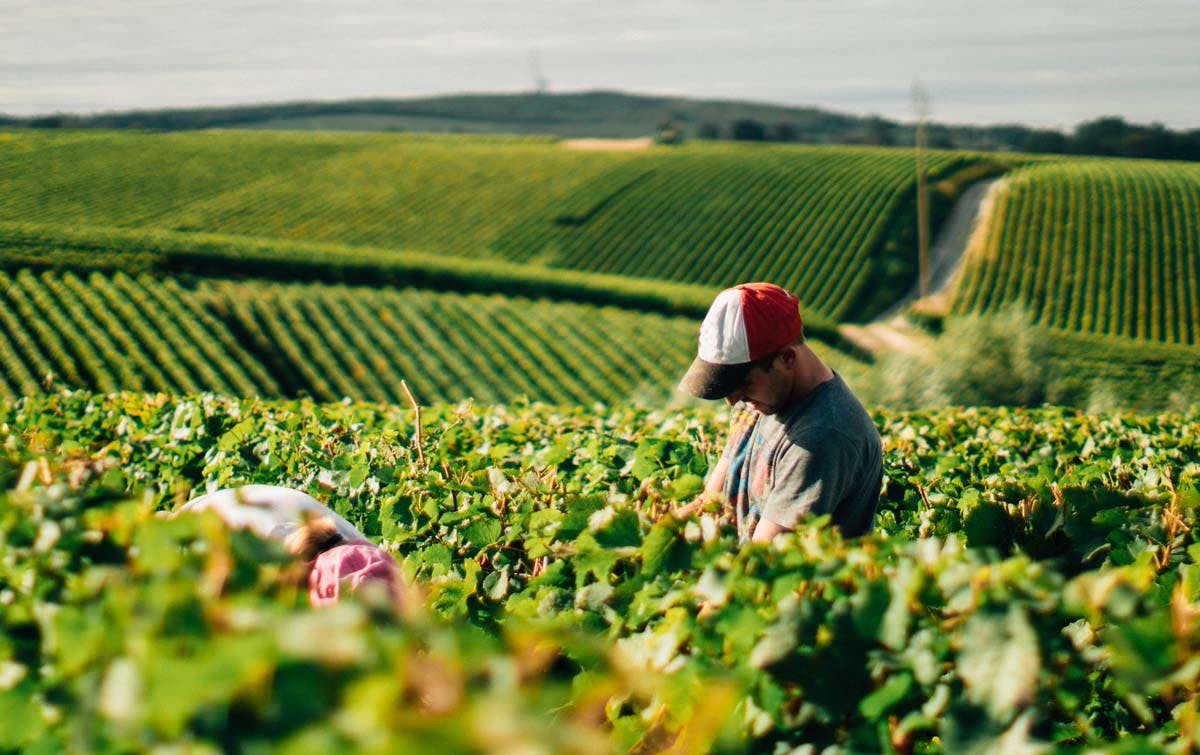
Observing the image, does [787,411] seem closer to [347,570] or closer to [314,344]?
[347,570]

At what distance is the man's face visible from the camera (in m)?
2.99

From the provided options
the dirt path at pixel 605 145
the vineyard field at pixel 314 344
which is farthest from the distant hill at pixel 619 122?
the vineyard field at pixel 314 344

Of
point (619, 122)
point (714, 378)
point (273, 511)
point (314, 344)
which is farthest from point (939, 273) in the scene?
point (619, 122)

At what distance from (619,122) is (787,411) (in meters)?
134

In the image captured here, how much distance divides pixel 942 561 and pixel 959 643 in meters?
0.21

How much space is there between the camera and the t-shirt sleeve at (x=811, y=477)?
9.34 ft

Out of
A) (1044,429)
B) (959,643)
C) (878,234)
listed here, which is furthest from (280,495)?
(878,234)

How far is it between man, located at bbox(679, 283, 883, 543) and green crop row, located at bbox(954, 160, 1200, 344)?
42522 mm

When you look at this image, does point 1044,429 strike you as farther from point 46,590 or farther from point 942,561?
point 46,590

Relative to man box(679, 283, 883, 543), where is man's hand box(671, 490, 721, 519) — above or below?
below

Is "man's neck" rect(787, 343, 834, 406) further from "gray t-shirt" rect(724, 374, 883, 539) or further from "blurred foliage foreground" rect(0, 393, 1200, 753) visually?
"blurred foliage foreground" rect(0, 393, 1200, 753)

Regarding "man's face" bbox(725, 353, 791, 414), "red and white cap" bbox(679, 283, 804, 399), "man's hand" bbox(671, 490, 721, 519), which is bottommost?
"man's hand" bbox(671, 490, 721, 519)

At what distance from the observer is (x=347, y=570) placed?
3.01 meters

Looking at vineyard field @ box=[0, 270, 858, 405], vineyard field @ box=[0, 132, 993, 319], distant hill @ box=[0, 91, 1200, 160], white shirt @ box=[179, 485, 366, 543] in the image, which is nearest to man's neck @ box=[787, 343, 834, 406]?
white shirt @ box=[179, 485, 366, 543]
